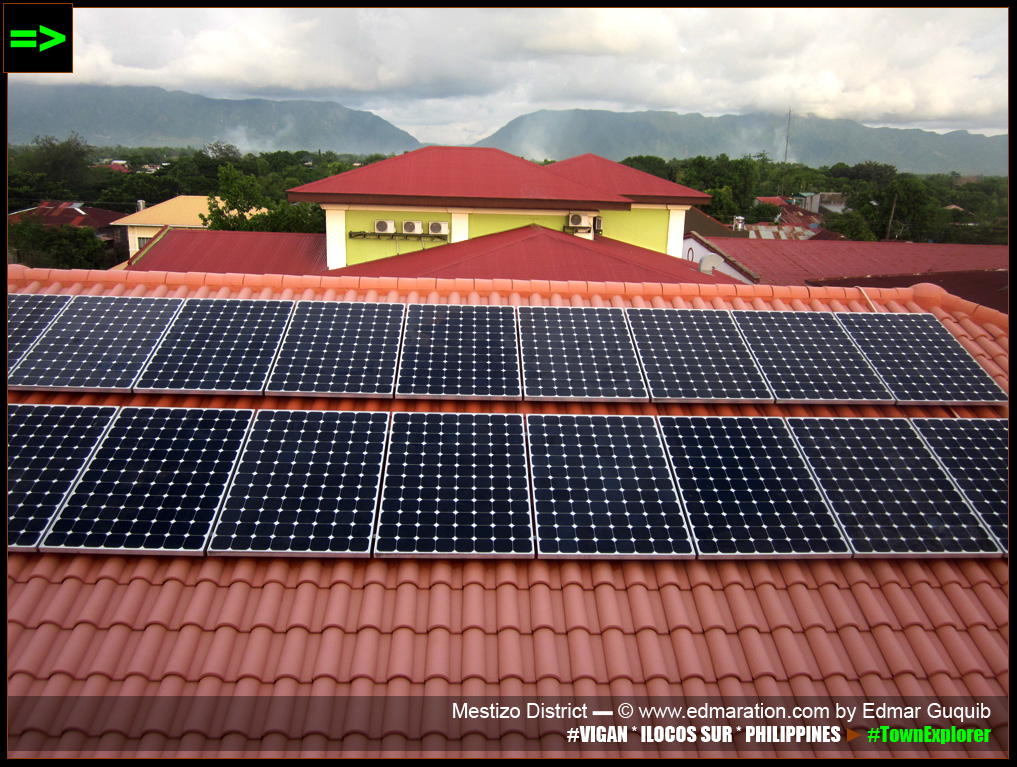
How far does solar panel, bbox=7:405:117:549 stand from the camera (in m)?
6.93

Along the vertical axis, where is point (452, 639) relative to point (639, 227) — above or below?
below

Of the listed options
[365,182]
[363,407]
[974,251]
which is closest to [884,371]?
[363,407]

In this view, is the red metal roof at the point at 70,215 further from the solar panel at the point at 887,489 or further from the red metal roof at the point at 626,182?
the solar panel at the point at 887,489

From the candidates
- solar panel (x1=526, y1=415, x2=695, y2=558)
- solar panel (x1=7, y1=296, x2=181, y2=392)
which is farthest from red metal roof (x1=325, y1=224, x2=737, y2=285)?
solar panel (x1=526, y1=415, x2=695, y2=558)

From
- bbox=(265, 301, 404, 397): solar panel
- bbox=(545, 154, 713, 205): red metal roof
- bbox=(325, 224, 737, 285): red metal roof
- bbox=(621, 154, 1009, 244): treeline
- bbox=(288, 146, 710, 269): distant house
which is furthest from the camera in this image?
bbox=(621, 154, 1009, 244): treeline

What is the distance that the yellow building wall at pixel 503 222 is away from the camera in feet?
89.2

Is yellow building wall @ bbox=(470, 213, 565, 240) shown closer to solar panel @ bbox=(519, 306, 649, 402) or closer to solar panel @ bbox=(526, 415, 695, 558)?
solar panel @ bbox=(519, 306, 649, 402)

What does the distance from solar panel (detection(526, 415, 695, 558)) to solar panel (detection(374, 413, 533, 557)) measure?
0.26m

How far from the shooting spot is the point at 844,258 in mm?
42625

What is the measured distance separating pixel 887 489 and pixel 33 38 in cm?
1014

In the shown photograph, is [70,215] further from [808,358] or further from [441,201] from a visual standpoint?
[808,358]

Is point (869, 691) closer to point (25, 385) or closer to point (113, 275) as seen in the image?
point (25, 385)

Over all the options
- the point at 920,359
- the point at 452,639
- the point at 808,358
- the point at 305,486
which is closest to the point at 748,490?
the point at 808,358

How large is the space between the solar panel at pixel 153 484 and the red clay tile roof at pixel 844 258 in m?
37.1
